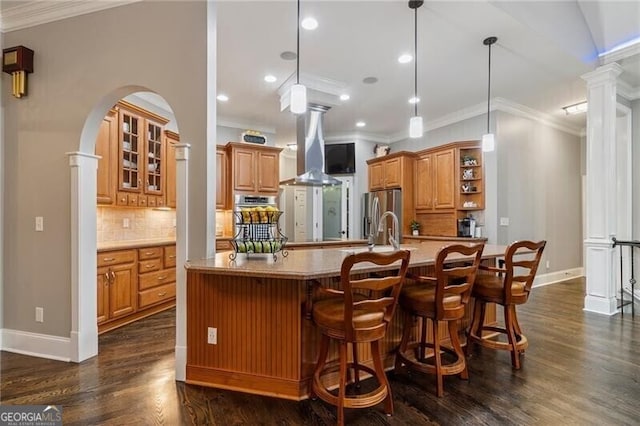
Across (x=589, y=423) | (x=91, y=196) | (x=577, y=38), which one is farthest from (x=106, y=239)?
(x=577, y=38)

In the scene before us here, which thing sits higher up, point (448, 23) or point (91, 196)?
point (448, 23)

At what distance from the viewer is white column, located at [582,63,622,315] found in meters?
4.18

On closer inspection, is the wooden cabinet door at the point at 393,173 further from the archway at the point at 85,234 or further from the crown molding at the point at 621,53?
the archway at the point at 85,234

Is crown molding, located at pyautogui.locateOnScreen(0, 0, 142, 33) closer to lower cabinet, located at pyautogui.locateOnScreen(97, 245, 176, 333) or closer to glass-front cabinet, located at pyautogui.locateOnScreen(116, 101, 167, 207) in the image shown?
glass-front cabinet, located at pyautogui.locateOnScreen(116, 101, 167, 207)

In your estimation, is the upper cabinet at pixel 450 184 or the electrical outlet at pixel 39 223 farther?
the upper cabinet at pixel 450 184

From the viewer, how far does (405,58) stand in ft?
13.4

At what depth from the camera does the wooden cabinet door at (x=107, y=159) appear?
3.79 meters

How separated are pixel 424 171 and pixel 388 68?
248 centimetres

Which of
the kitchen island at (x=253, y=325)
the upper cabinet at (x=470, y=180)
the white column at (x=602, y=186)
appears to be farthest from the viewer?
the upper cabinet at (x=470, y=180)

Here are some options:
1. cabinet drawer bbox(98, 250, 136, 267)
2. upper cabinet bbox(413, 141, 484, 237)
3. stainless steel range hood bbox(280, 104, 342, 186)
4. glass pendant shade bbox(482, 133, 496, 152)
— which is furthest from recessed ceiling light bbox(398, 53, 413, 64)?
cabinet drawer bbox(98, 250, 136, 267)

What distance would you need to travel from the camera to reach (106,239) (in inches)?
169

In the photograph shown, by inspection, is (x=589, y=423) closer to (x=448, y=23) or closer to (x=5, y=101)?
(x=448, y=23)

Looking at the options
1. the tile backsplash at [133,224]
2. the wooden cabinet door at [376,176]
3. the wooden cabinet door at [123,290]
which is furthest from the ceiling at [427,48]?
the wooden cabinet door at [123,290]

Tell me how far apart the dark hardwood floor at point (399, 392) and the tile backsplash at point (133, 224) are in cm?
161
